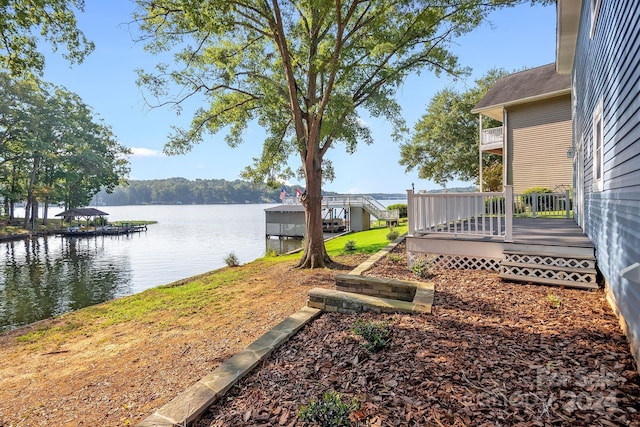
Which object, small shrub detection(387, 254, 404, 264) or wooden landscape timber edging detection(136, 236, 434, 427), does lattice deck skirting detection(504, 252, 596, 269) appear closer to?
wooden landscape timber edging detection(136, 236, 434, 427)

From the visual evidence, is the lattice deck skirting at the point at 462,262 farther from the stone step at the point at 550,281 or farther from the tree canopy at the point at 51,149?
the tree canopy at the point at 51,149

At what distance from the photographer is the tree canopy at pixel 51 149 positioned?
3002cm

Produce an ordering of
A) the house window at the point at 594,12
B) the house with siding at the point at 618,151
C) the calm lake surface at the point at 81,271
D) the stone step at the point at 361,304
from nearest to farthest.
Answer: the house with siding at the point at 618,151 < the stone step at the point at 361,304 < the house window at the point at 594,12 < the calm lake surface at the point at 81,271

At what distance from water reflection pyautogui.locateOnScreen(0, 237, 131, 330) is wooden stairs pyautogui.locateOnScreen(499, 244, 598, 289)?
11.5m

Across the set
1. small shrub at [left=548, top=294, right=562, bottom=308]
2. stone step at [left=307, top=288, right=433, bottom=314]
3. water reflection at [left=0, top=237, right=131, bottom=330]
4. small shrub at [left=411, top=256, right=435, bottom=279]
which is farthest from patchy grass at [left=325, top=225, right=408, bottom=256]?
water reflection at [left=0, top=237, right=131, bottom=330]

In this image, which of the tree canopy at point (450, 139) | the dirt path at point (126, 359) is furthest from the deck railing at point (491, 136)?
the dirt path at point (126, 359)

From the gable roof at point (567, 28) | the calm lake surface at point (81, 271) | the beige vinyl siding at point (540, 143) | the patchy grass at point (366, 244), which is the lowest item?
the calm lake surface at point (81, 271)

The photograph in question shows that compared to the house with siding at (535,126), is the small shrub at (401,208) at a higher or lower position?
lower

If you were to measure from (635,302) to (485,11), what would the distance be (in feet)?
26.7

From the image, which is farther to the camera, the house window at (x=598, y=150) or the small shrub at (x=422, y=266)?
the small shrub at (x=422, y=266)

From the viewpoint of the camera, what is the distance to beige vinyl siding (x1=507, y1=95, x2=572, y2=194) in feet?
44.7

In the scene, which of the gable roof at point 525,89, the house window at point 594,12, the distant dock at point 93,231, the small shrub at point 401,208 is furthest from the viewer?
the distant dock at point 93,231

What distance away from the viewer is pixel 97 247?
991 inches

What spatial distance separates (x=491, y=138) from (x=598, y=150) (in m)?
13.2
